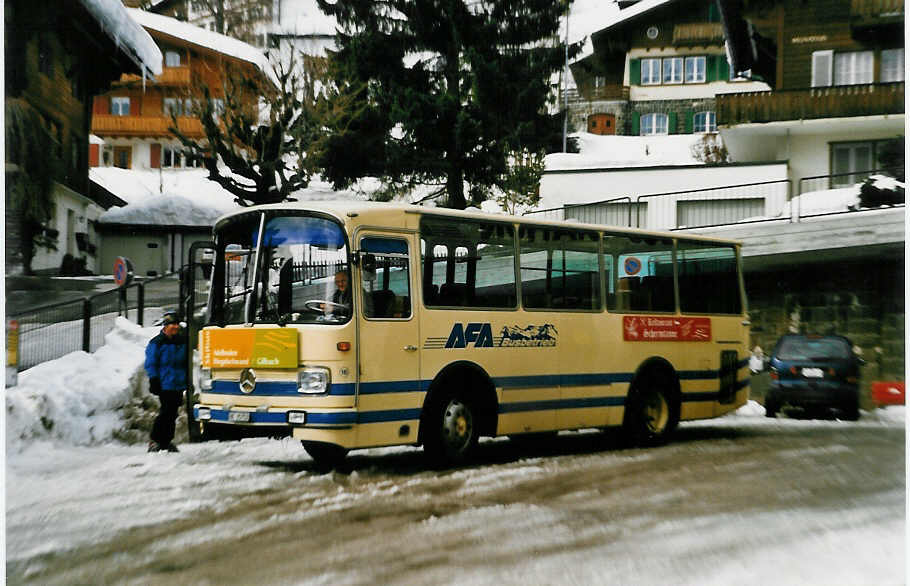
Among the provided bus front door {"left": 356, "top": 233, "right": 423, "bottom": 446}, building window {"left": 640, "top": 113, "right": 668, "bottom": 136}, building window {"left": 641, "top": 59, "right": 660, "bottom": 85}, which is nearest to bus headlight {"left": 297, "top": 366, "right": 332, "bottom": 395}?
bus front door {"left": 356, "top": 233, "right": 423, "bottom": 446}

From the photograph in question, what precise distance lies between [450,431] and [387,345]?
1186 millimetres

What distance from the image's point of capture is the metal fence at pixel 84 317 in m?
13.3

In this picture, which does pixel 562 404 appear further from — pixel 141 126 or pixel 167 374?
pixel 141 126

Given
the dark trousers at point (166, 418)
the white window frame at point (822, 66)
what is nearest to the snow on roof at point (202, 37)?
the dark trousers at point (166, 418)

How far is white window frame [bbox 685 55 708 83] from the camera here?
19125mm

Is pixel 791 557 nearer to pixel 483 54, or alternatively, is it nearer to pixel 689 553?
pixel 689 553

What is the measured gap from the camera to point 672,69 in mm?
19922

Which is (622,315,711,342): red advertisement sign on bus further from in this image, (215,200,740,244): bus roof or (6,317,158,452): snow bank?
(6,317,158,452): snow bank

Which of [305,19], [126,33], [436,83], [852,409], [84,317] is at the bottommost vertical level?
[852,409]

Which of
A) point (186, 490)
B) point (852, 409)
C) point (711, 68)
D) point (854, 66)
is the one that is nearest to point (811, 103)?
point (711, 68)

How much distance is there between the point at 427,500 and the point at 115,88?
8383 millimetres

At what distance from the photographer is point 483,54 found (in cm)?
1503

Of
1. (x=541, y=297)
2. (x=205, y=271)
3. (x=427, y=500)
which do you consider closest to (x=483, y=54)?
(x=541, y=297)

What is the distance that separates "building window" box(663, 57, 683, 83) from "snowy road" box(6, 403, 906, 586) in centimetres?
911
